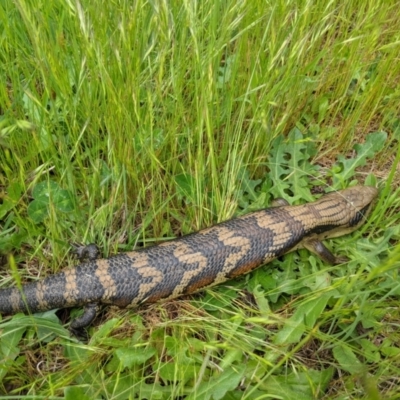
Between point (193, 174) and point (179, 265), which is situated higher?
point (193, 174)

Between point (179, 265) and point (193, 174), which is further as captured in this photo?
point (193, 174)

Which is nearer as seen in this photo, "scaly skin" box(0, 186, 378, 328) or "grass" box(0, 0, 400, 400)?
"grass" box(0, 0, 400, 400)

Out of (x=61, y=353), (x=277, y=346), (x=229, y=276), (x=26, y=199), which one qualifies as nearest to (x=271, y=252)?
(x=229, y=276)

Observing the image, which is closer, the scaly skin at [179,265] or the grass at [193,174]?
the grass at [193,174]

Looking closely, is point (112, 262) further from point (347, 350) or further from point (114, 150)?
point (347, 350)
